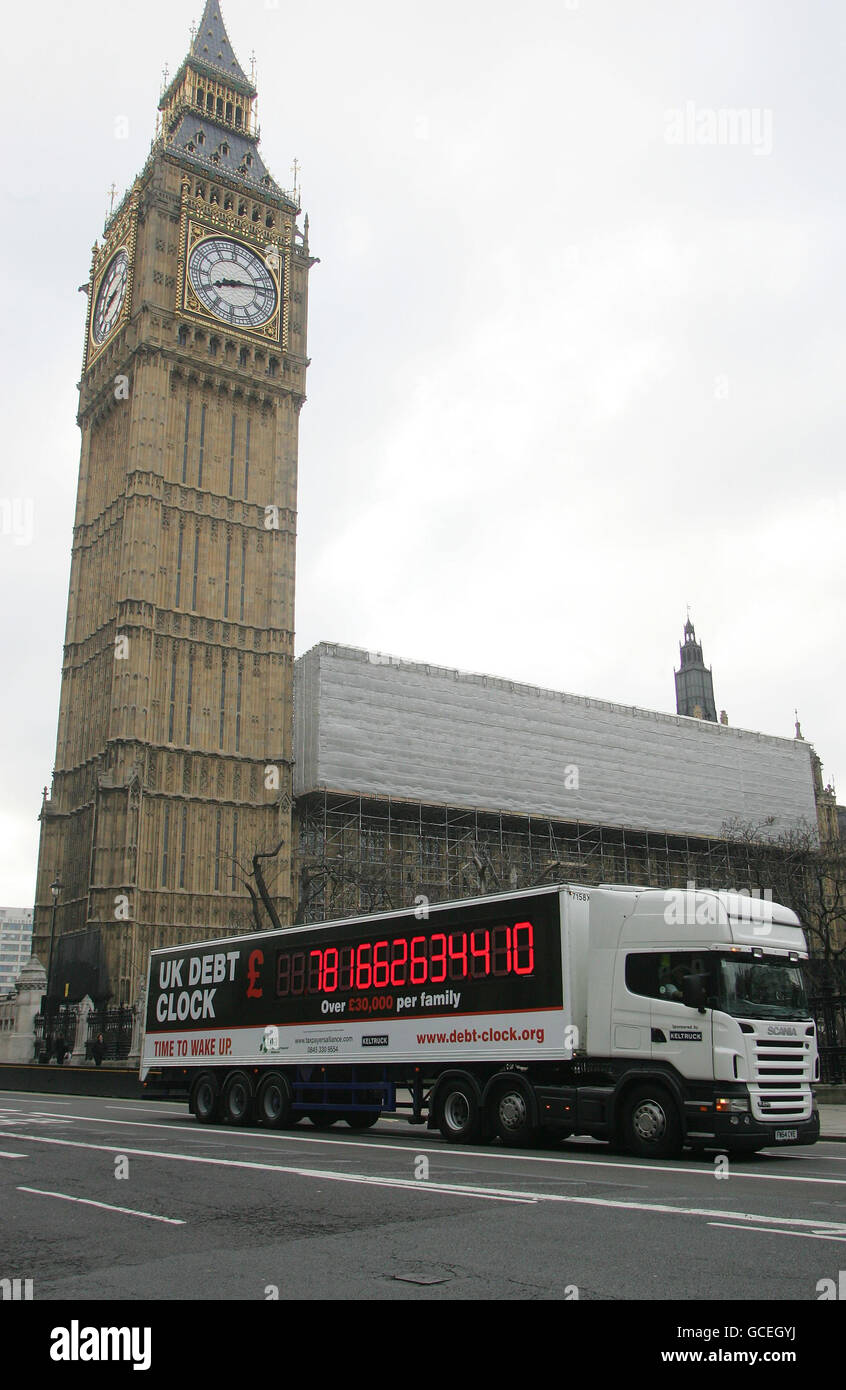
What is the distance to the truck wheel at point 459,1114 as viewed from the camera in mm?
16656

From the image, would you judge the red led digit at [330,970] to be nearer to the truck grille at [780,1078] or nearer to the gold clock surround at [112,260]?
the truck grille at [780,1078]

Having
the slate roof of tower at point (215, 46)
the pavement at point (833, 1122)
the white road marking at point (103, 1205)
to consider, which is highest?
the slate roof of tower at point (215, 46)

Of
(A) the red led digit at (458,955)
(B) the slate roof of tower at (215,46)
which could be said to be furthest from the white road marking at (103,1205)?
(B) the slate roof of tower at (215,46)

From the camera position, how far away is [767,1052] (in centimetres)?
1454

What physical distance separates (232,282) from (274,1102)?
194 feet

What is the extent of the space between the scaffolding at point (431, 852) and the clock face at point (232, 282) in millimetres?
29396

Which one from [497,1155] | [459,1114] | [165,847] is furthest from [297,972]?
[165,847]

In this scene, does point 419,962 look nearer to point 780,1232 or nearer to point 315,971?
point 315,971

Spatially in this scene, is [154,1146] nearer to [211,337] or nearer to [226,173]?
[211,337]

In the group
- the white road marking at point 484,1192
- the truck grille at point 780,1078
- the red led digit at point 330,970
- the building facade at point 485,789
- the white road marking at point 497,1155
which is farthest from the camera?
the building facade at point 485,789

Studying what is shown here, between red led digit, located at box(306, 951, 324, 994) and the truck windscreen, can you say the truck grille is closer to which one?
the truck windscreen

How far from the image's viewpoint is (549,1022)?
15.9m
